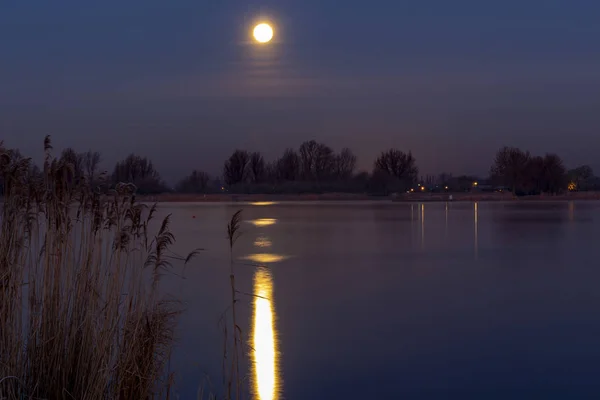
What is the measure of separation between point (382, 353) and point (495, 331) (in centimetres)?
139

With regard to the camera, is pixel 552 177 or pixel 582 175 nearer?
pixel 552 177

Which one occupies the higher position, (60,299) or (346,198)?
(60,299)

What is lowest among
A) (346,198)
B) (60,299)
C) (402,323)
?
(402,323)

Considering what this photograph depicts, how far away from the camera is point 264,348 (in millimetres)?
5898

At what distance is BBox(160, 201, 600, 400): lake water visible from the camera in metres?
5.06

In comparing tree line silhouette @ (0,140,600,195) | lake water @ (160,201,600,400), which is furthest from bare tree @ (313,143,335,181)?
lake water @ (160,201,600,400)

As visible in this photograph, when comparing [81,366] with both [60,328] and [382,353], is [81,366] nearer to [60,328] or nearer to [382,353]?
[60,328]

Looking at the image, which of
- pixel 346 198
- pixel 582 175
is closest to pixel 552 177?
pixel 346 198

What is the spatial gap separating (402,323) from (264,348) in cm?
168

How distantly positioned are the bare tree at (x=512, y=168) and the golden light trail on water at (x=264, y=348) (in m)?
Answer: 74.0

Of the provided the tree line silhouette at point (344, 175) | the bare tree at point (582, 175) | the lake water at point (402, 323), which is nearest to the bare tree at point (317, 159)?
the tree line silhouette at point (344, 175)

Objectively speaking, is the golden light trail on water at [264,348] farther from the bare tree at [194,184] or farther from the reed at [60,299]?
the bare tree at [194,184]

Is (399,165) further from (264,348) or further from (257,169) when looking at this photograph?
(264,348)

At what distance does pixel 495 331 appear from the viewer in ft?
21.7
